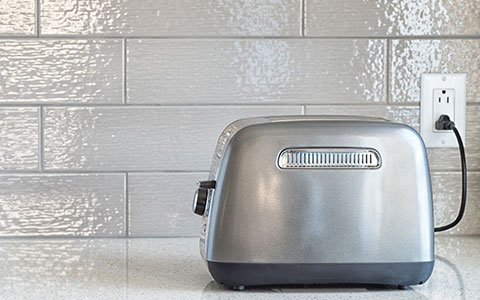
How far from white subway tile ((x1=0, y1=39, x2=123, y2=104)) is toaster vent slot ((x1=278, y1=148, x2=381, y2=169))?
51 centimetres

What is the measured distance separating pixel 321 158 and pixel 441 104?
0.53 m

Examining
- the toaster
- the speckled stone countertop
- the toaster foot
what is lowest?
the speckled stone countertop

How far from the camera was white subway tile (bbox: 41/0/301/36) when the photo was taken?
Answer: 3.96 ft

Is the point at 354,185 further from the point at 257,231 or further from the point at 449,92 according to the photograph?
the point at 449,92

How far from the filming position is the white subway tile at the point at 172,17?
1208 mm

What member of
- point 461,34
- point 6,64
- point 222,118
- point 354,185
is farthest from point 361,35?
point 6,64

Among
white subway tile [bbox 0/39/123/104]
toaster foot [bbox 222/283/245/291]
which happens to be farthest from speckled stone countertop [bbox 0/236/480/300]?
white subway tile [bbox 0/39/123/104]

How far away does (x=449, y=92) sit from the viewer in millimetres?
1234

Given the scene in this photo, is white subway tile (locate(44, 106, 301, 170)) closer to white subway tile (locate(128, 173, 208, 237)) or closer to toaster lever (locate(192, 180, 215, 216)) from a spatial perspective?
white subway tile (locate(128, 173, 208, 237))

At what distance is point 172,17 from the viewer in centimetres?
121

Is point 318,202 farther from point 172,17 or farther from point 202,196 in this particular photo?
point 172,17

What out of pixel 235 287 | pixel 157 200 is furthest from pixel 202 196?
pixel 157 200

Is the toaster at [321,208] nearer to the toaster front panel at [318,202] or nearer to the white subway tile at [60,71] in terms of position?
the toaster front panel at [318,202]

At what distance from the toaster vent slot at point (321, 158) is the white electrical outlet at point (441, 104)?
0.48 meters
